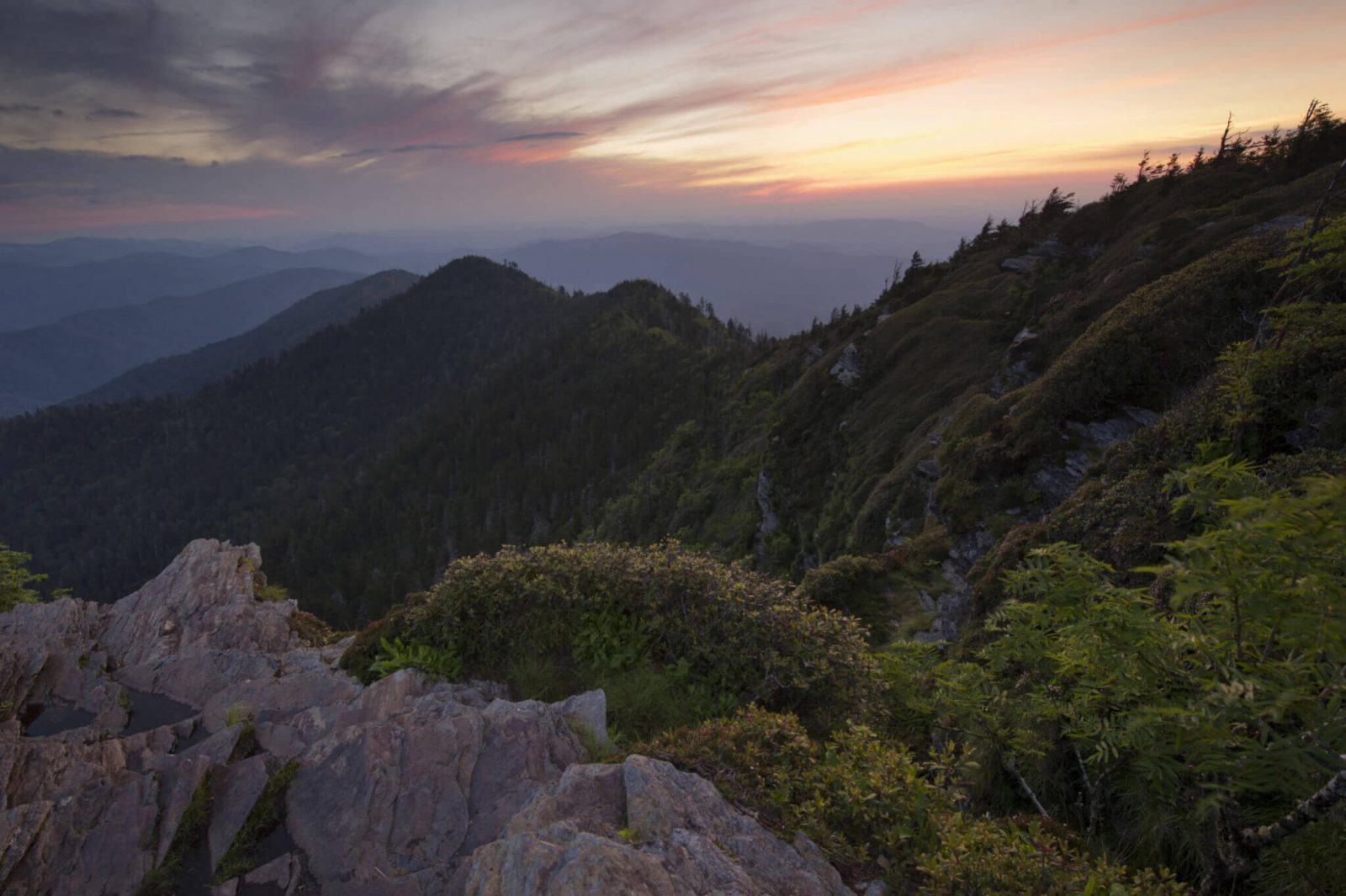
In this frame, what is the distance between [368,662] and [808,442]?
33.6m

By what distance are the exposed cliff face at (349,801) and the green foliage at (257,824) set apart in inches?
0.9

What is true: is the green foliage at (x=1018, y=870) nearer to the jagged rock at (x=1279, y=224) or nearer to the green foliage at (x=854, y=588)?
the green foliage at (x=854, y=588)

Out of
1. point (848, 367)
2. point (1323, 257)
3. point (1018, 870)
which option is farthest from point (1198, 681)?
point (848, 367)

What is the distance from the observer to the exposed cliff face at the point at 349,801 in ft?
18.1

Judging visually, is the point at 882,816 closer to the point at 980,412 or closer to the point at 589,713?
the point at 589,713

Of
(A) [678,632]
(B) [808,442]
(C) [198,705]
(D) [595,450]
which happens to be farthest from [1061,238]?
(D) [595,450]

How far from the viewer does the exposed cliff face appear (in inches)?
217

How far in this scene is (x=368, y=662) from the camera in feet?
38.9

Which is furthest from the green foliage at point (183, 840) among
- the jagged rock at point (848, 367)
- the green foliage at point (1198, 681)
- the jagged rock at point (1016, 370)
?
the jagged rock at point (848, 367)

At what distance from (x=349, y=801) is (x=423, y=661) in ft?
9.34

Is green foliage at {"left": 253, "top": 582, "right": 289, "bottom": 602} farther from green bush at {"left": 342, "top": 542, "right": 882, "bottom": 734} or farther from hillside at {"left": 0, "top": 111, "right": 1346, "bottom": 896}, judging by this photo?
green bush at {"left": 342, "top": 542, "right": 882, "bottom": 734}

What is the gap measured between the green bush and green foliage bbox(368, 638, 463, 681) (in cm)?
15

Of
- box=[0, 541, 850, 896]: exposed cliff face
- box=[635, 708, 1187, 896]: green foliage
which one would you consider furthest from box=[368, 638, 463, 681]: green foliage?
box=[635, 708, 1187, 896]: green foliage

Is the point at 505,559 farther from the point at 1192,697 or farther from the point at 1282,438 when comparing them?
the point at 1282,438
